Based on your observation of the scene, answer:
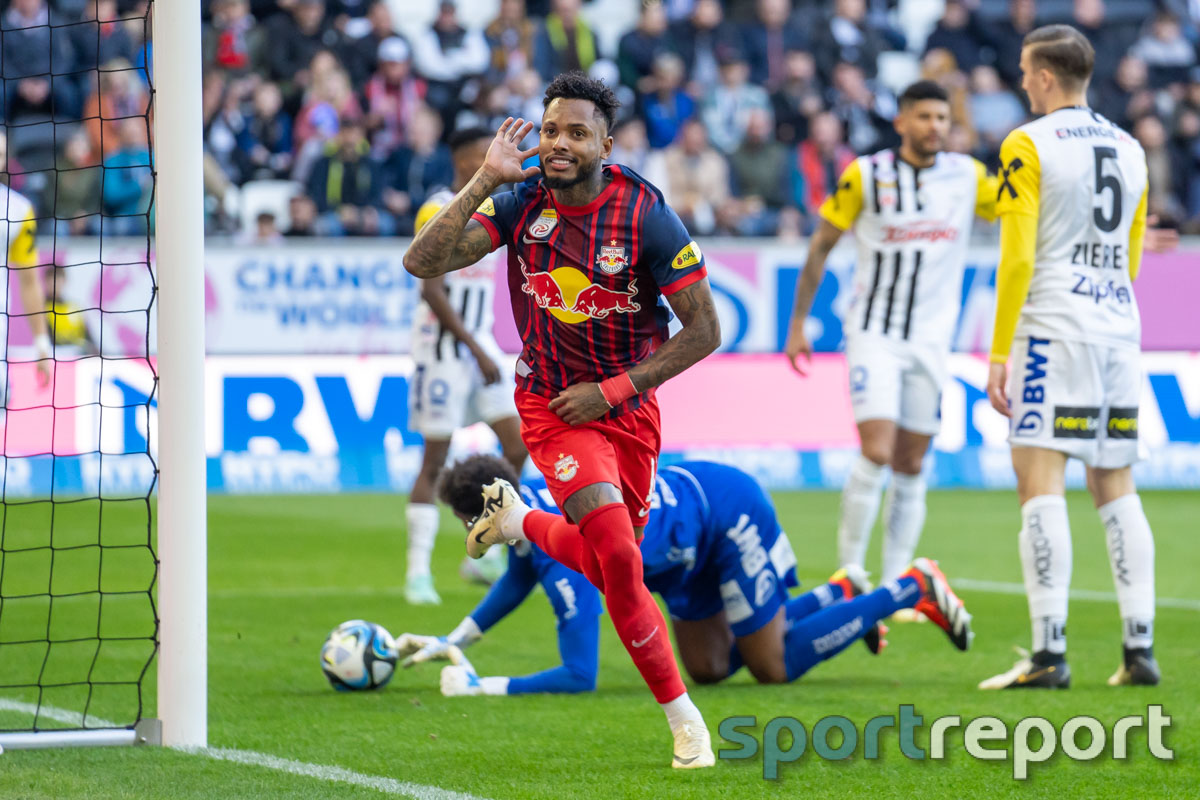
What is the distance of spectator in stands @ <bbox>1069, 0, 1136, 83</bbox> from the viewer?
19.9m

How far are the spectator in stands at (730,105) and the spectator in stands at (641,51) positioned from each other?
770 mm

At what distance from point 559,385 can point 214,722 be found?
66.8 inches

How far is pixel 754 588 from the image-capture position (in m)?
5.91

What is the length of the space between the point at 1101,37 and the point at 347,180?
9825 millimetres

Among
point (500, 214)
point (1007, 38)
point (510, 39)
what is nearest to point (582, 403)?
point (500, 214)

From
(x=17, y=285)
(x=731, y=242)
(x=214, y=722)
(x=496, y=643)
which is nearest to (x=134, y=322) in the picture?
(x=17, y=285)

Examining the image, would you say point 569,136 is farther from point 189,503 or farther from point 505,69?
point 505,69

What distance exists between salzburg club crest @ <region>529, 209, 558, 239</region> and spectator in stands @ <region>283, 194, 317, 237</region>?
446 inches

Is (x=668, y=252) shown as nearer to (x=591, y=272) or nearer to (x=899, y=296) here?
(x=591, y=272)

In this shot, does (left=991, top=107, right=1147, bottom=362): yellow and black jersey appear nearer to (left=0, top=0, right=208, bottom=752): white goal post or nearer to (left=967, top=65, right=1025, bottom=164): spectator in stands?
(left=0, top=0, right=208, bottom=752): white goal post

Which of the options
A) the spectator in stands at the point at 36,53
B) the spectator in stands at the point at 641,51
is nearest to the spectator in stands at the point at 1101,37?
the spectator in stands at the point at 641,51

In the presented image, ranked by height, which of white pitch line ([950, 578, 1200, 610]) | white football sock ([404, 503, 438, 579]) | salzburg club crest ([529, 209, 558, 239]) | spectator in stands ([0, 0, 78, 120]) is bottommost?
white pitch line ([950, 578, 1200, 610])

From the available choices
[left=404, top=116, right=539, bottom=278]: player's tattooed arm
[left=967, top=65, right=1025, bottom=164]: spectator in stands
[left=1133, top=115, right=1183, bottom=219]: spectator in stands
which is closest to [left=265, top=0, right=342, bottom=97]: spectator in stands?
[left=967, top=65, right=1025, bottom=164]: spectator in stands

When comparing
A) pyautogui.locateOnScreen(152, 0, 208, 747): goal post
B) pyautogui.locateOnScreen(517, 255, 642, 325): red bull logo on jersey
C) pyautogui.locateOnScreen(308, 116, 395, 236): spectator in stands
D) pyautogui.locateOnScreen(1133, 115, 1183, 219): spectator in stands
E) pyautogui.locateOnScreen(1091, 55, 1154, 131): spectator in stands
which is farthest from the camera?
pyautogui.locateOnScreen(1091, 55, 1154, 131): spectator in stands
